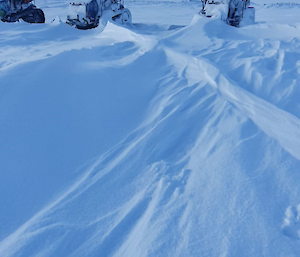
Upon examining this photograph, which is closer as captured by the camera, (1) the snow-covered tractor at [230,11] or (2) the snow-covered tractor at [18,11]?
(1) the snow-covered tractor at [230,11]

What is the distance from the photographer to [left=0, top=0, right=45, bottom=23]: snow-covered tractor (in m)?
9.48

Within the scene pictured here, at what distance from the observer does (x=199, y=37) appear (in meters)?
5.73

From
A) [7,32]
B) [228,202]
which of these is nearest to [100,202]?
[228,202]

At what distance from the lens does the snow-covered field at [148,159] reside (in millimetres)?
1580

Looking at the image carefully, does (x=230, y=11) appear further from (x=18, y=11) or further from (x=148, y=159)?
(x=148, y=159)

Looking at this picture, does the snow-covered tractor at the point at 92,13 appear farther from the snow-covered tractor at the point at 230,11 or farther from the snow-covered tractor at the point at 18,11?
the snow-covered tractor at the point at 230,11

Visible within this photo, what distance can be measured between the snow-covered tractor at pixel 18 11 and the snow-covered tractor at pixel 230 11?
6.04 metres

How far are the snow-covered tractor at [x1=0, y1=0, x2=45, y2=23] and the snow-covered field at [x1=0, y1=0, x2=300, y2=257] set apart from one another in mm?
7254

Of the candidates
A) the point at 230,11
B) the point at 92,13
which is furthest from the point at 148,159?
the point at 230,11

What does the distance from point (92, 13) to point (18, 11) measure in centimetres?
307

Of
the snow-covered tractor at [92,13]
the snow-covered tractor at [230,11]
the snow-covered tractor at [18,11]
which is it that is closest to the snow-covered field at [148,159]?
the snow-covered tractor at [230,11]

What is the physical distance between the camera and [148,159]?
7.35ft

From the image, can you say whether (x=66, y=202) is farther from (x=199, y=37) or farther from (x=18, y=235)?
(x=199, y=37)

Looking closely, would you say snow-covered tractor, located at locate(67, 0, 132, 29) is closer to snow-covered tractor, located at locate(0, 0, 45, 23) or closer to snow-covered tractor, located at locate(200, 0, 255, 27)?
snow-covered tractor, located at locate(0, 0, 45, 23)
